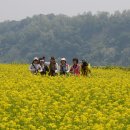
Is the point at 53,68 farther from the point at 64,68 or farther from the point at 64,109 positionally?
the point at 64,109

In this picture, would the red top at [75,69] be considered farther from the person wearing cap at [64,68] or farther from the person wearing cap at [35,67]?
the person wearing cap at [35,67]

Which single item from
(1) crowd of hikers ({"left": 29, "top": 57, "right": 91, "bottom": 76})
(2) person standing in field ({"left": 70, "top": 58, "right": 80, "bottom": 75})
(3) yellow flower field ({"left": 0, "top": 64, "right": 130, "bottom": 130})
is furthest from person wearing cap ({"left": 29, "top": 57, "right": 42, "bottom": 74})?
(3) yellow flower field ({"left": 0, "top": 64, "right": 130, "bottom": 130})

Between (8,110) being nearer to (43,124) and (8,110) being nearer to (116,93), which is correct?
(43,124)

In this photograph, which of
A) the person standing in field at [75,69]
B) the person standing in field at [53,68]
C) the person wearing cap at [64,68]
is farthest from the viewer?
the person standing in field at [75,69]

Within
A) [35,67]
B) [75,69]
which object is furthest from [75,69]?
[35,67]

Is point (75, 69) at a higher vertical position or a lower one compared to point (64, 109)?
higher

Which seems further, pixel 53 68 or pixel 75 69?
pixel 75 69

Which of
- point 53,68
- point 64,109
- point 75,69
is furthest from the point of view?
point 75,69

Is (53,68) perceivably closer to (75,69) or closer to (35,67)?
(35,67)

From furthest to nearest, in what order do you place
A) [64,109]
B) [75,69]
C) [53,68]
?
[75,69] → [53,68] → [64,109]

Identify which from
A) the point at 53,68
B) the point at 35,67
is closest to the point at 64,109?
the point at 53,68

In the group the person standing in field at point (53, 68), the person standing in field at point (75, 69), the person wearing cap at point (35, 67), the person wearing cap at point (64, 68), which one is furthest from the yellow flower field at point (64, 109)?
the person wearing cap at point (35, 67)

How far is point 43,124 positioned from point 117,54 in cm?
17894

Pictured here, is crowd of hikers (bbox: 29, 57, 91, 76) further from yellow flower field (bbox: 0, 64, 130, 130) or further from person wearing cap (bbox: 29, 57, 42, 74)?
yellow flower field (bbox: 0, 64, 130, 130)
